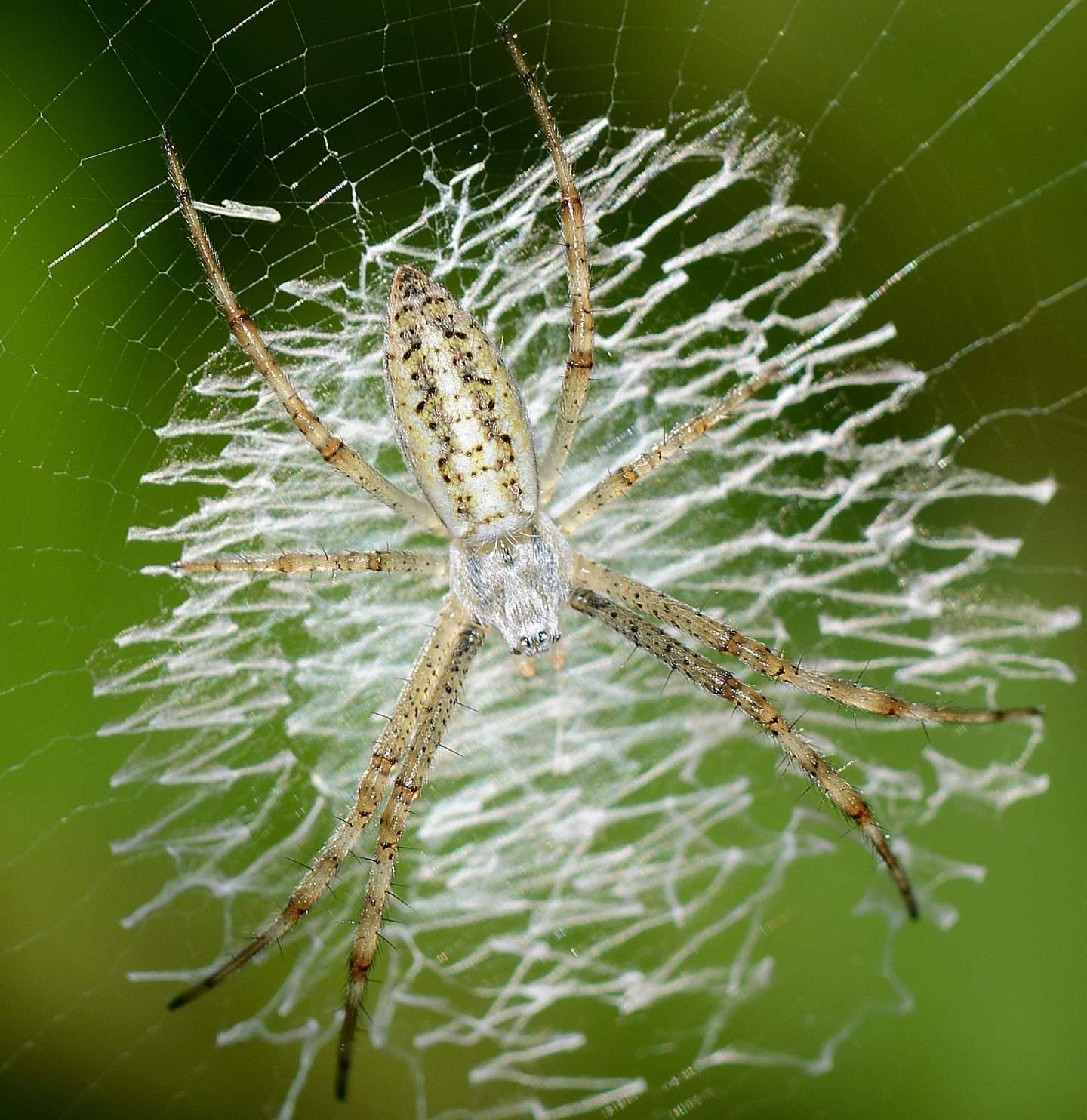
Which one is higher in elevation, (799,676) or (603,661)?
(603,661)

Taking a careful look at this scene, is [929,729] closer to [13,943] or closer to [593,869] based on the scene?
[593,869]

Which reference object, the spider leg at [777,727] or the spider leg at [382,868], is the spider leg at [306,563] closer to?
the spider leg at [382,868]

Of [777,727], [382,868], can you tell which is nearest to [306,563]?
[382,868]

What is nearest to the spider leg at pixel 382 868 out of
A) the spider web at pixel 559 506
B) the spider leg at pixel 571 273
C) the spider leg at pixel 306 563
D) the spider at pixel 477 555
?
the spider at pixel 477 555

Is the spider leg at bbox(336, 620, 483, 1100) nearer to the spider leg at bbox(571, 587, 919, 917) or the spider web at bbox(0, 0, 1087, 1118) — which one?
the spider web at bbox(0, 0, 1087, 1118)

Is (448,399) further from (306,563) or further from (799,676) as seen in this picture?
(799,676)

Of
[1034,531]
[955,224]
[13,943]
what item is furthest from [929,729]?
[13,943]
